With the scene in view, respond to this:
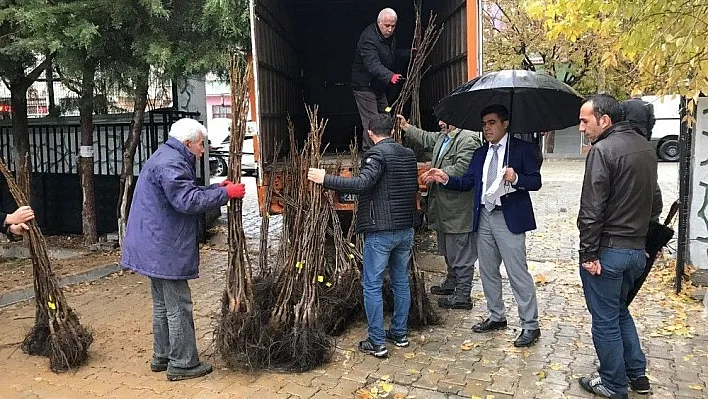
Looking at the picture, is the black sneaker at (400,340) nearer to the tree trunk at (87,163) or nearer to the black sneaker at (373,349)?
the black sneaker at (373,349)

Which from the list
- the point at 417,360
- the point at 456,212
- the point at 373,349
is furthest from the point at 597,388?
the point at 456,212

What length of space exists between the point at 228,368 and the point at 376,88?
364cm

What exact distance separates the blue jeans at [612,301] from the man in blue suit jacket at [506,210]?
878mm

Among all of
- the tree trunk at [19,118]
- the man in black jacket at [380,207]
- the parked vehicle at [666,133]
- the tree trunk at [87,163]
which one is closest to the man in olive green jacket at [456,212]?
the man in black jacket at [380,207]

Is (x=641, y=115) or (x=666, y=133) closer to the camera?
(x=641, y=115)

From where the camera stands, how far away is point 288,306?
14.3ft

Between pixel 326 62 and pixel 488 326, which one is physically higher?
pixel 326 62

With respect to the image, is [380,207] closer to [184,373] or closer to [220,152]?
[184,373]

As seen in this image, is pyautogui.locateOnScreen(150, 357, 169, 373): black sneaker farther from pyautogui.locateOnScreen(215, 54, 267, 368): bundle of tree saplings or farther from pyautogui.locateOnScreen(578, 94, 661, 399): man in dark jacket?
pyautogui.locateOnScreen(578, 94, 661, 399): man in dark jacket

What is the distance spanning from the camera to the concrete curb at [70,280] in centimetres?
596

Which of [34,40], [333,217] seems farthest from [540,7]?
[34,40]

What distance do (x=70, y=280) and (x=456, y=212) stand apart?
13.7ft

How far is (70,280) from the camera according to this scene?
6.58 m

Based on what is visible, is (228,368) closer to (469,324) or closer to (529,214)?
(469,324)
